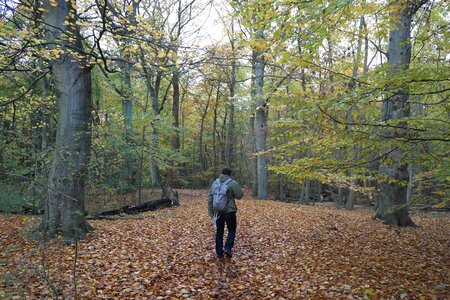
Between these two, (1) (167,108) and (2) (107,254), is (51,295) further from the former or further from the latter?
(1) (167,108)

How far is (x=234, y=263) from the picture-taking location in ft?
19.3

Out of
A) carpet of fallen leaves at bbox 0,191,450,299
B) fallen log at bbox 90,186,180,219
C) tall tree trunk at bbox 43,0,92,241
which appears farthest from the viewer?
fallen log at bbox 90,186,180,219

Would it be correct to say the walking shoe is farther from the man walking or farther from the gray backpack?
the gray backpack

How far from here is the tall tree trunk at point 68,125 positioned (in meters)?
6.39

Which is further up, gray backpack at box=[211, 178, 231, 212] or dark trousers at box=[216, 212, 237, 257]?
gray backpack at box=[211, 178, 231, 212]

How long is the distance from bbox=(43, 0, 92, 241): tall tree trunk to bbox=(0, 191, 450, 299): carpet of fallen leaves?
0.56 metres

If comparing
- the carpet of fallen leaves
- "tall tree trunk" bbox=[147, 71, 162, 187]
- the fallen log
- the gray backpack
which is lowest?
the carpet of fallen leaves

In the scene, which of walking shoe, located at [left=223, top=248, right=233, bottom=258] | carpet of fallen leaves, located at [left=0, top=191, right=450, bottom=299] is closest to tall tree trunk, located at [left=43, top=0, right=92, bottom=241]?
carpet of fallen leaves, located at [left=0, top=191, right=450, bottom=299]

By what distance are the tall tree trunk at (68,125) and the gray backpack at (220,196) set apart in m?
2.90

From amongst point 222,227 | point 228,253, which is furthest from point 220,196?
point 228,253

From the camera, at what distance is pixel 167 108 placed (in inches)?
1132

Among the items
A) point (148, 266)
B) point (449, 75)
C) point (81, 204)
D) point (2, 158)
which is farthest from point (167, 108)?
point (449, 75)

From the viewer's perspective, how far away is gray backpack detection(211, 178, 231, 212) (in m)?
5.98

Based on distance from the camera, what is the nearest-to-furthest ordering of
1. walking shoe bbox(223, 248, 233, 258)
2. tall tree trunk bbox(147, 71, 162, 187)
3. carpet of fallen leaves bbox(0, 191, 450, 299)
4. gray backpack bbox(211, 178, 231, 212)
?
carpet of fallen leaves bbox(0, 191, 450, 299)
gray backpack bbox(211, 178, 231, 212)
walking shoe bbox(223, 248, 233, 258)
tall tree trunk bbox(147, 71, 162, 187)
